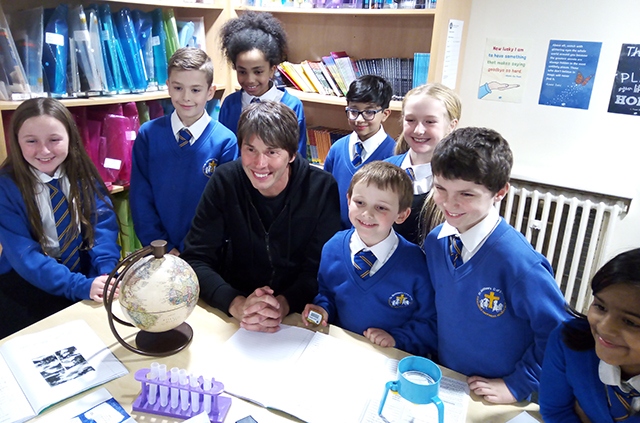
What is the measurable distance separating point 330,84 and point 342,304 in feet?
6.16

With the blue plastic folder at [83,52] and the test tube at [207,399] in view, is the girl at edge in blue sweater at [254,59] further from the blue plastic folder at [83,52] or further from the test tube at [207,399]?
the test tube at [207,399]

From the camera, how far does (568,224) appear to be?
2.58m

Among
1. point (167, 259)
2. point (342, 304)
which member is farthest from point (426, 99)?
point (167, 259)

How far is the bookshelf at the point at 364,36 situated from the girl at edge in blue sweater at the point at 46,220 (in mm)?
1547

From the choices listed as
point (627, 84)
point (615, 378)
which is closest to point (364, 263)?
point (615, 378)

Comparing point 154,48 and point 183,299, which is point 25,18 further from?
point 183,299

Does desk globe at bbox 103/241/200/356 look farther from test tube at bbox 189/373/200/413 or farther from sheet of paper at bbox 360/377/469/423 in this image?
sheet of paper at bbox 360/377/469/423

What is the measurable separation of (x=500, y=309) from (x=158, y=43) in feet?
7.52

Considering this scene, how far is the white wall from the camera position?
240cm

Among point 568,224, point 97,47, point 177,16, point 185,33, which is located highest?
point 177,16

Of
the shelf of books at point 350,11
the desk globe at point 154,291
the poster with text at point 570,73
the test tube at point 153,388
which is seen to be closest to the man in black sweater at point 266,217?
the desk globe at point 154,291

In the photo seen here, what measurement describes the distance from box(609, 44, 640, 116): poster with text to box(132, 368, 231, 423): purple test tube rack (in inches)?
99.1

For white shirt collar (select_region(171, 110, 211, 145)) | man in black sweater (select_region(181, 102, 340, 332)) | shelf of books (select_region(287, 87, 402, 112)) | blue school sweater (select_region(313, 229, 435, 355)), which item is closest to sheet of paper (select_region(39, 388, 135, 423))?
man in black sweater (select_region(181, 102, 340, 332))

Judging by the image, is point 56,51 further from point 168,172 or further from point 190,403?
point 190,403
